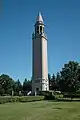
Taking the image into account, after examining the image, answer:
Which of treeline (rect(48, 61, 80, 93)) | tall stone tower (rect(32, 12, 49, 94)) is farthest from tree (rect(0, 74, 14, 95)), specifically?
treeline (rect(48, 61, 80, 93))

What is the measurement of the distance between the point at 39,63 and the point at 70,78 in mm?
17891

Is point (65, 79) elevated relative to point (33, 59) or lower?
lower

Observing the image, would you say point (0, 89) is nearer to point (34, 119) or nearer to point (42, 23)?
Result: point (42, 23)

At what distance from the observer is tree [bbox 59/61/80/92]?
77.9 m

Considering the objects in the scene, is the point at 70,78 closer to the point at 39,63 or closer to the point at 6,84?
the point at 39,63

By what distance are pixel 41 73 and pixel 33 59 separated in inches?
269

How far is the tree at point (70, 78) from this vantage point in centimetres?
7788

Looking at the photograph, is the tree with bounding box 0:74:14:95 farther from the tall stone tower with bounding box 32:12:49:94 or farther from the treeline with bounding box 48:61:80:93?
the treeline with bounding box 48:61:80:93

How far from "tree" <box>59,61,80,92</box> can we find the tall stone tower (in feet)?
33.6

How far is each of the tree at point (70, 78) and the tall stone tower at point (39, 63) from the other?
10.2m

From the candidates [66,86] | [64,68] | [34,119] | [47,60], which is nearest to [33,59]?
[47,60]

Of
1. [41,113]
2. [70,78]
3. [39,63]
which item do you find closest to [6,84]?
[39,63]

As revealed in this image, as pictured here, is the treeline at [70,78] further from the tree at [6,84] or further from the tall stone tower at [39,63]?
the tree at [6,84]

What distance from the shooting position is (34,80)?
312 ft
